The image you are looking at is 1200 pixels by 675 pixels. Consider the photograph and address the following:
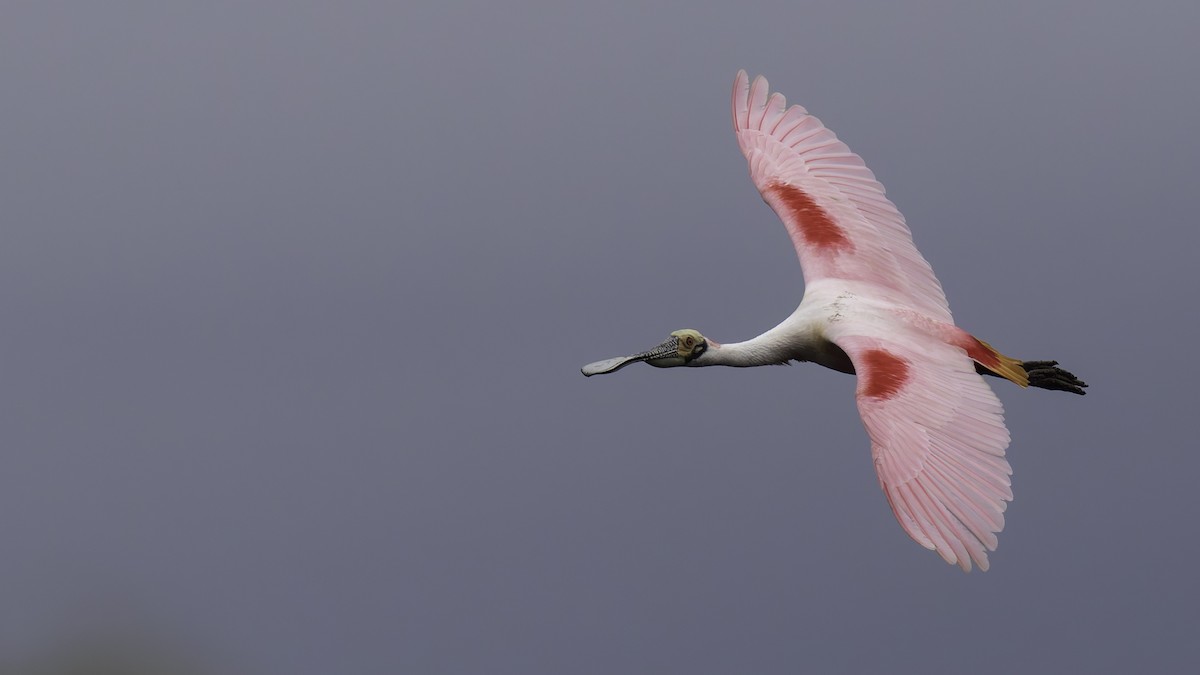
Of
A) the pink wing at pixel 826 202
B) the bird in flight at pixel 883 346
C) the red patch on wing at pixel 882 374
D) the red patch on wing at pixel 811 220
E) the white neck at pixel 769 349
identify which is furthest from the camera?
the red patch on wing at pixel 811 220

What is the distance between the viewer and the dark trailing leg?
13891 millimetres

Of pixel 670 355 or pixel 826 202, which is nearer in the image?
pixel 670 355

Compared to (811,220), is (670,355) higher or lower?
lower

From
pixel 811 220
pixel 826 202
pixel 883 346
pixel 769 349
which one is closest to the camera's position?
pixel 883 346

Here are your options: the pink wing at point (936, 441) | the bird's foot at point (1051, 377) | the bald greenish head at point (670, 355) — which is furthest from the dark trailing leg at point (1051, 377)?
the bald greenish head at point (670, 355)

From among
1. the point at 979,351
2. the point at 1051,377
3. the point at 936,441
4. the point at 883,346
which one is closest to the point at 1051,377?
the point at 1051,377

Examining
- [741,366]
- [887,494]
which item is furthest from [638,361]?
[887,494]

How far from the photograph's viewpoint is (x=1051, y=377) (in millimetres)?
13945

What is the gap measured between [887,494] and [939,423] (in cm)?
84

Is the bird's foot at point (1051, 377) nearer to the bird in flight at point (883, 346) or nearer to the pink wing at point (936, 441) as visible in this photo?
the bird in flight at point (883, 346)

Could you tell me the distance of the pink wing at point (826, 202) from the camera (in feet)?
45.7

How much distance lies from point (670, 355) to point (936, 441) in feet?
10.5

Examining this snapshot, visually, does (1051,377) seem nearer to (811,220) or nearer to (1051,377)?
(1051,377)

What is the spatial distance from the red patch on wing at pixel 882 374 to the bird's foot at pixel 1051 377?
6.49 feet
